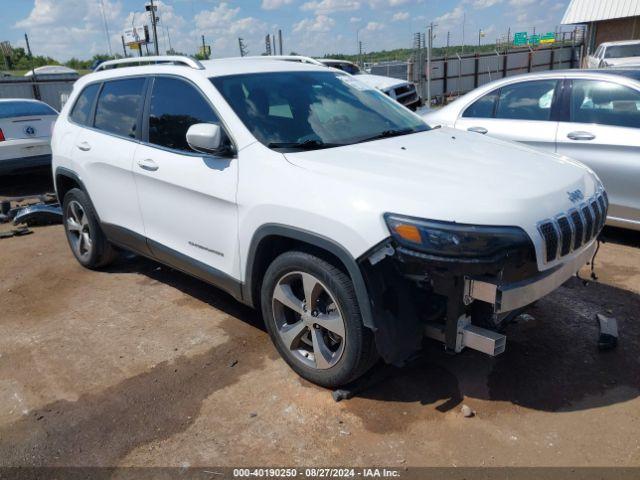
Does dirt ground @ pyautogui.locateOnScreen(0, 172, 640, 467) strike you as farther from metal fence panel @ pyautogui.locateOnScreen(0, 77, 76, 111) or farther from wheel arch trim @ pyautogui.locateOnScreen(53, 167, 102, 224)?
metal fence panel @ pyautogui.locateOnScreen(0, 77, 76, 111)

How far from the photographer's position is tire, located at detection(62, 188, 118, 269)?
5035mm

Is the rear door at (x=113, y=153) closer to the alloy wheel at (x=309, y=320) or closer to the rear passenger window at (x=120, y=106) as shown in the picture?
the rear passenger window at (x=120, y=106)

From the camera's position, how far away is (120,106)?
4523mm

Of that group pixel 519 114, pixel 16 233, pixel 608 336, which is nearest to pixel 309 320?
pixel 608 336

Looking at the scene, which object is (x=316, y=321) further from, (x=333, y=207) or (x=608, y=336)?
(x=608, y=336)

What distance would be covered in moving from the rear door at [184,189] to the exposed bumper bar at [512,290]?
1.53 m

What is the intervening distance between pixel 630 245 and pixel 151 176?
15.2ft

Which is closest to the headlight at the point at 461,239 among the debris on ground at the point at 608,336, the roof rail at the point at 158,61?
the debris on ground at the point at 608,336

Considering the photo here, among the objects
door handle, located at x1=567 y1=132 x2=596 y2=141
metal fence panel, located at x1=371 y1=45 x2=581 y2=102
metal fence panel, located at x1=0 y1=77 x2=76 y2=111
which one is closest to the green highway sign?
metal fence panel, located at x1=371 y1=45 x2=581 y2=102

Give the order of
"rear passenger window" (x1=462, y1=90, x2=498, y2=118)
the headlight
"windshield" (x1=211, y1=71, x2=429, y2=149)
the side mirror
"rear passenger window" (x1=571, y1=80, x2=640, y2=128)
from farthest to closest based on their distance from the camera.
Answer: "rear passenger window" (x1=462, y1=90, x2=498, y2=118)
"rear passenger window" (x1=571, y1=80, x2=640, y2=128)
"windshield" (x1=211, y1=71, x2=429, y2=149)
the side mirror
the headlight

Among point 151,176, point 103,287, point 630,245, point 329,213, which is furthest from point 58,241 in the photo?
point 630,245

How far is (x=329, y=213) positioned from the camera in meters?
2.81

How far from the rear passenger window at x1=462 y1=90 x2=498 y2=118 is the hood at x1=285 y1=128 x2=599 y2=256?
2.81 meters

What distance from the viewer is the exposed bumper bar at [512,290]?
2594mm
